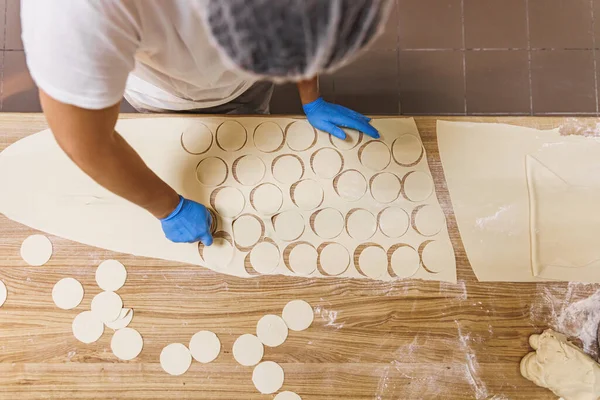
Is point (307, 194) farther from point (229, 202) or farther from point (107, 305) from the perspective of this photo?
point (107, 305)

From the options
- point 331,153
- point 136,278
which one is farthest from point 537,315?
point 136,278

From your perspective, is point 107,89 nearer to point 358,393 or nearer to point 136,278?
point 136,278

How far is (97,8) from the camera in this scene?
1.57ft

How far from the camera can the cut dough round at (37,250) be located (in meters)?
0.86

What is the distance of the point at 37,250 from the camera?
862 millimetres

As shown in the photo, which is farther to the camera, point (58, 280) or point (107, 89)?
point (58, 280)

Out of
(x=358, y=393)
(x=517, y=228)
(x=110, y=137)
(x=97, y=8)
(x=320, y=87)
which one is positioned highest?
(x=97, y=8)

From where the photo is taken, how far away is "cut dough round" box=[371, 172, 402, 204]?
0.92 m

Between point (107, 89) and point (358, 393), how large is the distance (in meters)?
0.67

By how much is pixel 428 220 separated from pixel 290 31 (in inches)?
25.1

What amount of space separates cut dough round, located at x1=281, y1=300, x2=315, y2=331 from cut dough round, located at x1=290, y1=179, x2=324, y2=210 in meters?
0.19

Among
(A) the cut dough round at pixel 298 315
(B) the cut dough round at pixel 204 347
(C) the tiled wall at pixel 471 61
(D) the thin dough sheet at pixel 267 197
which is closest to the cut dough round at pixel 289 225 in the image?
(D) the thin dough sheet at pixel 267 197

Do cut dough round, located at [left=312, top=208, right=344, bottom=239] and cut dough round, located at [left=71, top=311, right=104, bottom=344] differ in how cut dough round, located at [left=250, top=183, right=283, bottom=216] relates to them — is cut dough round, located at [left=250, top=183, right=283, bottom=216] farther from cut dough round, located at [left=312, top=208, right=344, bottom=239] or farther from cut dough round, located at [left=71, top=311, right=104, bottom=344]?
cut dough round, located at [left=71, top=311, right=104, bottom=344]

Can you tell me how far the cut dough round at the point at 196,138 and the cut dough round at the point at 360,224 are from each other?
315 millimetres
